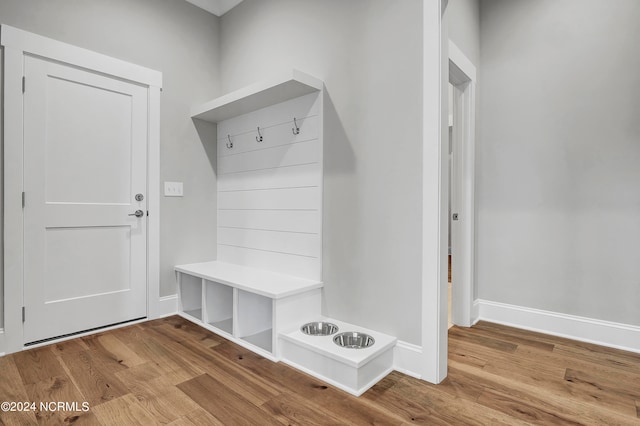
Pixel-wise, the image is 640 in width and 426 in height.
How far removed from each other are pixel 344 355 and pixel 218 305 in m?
1.32

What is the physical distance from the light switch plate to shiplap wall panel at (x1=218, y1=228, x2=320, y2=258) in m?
0.50

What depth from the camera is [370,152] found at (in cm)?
205

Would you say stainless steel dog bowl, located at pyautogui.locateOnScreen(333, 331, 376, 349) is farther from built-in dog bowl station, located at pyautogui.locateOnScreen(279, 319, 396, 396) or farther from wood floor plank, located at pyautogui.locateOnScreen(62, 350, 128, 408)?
wood floor plank, located at pyautogui.locateOnScreen(62, 350, 128, 408)

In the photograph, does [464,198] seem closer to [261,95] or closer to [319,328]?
[319,328]

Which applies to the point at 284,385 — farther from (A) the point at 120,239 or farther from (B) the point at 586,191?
(B) the point at 586,191

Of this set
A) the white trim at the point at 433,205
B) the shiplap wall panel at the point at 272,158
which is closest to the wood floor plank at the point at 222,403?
the white trim at the point at 433,205

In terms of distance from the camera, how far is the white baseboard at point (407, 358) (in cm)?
182

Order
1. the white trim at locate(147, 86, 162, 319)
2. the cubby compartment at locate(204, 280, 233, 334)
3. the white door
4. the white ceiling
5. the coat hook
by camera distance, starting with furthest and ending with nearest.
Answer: the white ceiling
the white trim at locate(147, 86, 162, 319)
the cubby compartment at locate(204, 280, 233, 334)
the coat hook
the white door

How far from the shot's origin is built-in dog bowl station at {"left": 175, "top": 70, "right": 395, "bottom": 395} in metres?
1.90

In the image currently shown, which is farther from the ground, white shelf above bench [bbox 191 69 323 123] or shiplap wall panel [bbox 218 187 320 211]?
white shelf above bench [bbox 191 69 323 123]

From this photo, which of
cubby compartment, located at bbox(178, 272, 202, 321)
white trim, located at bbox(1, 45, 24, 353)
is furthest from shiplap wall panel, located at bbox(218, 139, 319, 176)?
white trim, located at bbox(1, 45, 24, 353)

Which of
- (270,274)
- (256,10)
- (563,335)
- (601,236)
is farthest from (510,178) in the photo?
(256,10)

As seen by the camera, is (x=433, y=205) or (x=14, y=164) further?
(x=14, y=164)

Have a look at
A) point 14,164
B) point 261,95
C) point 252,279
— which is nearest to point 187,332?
point 252,279
